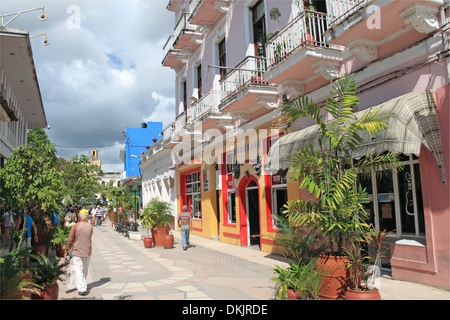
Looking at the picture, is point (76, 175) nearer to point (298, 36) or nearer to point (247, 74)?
point (247, 74)

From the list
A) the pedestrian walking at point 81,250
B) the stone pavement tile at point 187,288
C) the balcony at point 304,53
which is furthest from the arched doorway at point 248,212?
the pedestrian walking at point 81,250

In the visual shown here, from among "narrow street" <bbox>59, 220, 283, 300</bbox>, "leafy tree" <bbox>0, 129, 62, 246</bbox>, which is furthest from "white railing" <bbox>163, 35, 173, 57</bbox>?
"leafy tree" <bbox>0, 129, 62, 246</bbox>

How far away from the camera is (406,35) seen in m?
6.93

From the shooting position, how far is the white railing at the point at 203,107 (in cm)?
1362

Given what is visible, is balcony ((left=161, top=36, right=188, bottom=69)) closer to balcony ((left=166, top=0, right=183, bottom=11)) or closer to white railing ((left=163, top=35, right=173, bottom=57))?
white railing ((left=163, top=35, right=173, bottom=57))

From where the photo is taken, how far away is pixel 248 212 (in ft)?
42.3

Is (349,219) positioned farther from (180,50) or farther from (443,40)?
(180,50)

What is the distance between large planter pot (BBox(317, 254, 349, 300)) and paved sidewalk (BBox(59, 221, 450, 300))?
988mm

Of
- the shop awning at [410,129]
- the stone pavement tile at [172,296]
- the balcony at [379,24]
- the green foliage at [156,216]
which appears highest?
the balcony at [379,24]

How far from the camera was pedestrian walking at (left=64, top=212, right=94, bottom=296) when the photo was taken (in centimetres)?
673

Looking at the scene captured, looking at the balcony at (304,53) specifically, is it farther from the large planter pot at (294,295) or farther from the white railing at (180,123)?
the white railing at (180,123)

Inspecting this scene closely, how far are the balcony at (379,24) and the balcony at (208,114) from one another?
6.22m

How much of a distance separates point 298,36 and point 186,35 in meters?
8.80

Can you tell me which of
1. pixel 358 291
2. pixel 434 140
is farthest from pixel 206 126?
pixel 358 291
